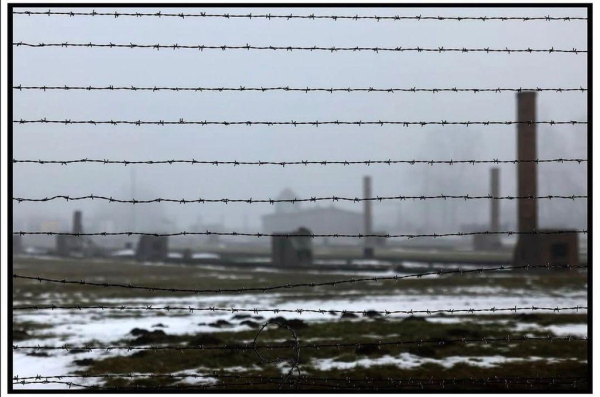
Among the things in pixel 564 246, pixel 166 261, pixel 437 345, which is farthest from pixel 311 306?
pixel 166 261

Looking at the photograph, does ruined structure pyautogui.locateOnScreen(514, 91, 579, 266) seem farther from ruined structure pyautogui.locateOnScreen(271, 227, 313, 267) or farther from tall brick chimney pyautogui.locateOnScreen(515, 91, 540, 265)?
ruined structure pyautogui.locateOnScreen(271, 227, 313, 267)

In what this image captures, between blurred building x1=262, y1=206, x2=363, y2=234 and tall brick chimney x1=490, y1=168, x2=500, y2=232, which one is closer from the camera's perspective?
tall brick chimney x1=490, y1=168, x2=500, y2=232

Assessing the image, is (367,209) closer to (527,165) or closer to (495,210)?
(495,210)

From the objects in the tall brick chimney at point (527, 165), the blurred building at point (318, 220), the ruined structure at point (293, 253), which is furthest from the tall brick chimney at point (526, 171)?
the blurred building at point (318, 220)

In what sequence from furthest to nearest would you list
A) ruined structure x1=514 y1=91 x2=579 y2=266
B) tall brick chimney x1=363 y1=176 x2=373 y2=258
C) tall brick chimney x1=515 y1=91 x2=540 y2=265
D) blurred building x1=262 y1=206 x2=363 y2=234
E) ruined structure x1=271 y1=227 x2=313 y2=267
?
blurred building x1=262 y1=206 x2=363 y2=234, tall brick chimney x1=363 y1=176 x2=373 y2=258, tall brick chimney x1=515 y1=91 x2=540 y2=265, ruined structure x1=271 y1=227 x2=313 y2=267, ruined structure x1=514 y1=91 x2=579 y2=266

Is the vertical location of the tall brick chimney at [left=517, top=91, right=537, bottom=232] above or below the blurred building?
above

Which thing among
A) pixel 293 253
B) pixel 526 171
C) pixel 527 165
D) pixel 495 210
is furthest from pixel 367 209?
pixel 293 253

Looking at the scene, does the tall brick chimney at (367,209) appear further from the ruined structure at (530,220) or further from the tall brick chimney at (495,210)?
the ruined structure at (530,220)

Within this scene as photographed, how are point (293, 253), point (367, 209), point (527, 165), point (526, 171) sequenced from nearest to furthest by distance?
point (293, 253) → point (527, 165) → point (526, 171) → point (367, 209)

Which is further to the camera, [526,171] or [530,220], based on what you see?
[526,171]

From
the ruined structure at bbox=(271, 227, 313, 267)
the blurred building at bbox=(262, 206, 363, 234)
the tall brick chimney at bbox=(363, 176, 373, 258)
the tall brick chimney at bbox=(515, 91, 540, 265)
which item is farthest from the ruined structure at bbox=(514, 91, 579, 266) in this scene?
the blurred building at bbox=(262, 206, 363, 234)

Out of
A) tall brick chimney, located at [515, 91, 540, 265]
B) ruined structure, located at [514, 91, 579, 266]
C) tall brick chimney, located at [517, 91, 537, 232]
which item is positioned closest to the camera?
ruined structure, located at [514, 91, 579, 266]

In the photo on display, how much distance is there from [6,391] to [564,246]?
2429cm

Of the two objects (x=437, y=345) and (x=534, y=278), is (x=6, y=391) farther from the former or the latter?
(x=534, y=278)
